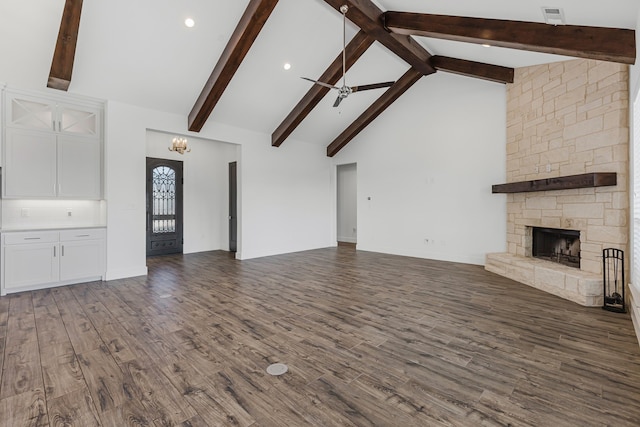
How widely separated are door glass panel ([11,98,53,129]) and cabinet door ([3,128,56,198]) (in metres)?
0.16

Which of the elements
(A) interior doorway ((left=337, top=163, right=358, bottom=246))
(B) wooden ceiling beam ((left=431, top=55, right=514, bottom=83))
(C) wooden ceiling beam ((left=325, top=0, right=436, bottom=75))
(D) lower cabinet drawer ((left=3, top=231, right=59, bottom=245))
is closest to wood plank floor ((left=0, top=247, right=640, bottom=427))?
(D) lower cabinet drawer ((left=3, top=231, right=59, bottom=245))

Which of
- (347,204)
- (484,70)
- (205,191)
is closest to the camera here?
(484,70)

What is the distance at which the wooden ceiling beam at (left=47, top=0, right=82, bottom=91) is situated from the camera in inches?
148

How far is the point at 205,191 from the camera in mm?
8516

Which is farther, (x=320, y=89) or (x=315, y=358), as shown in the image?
(x=320, y=89)

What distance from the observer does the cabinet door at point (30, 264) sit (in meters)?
4.41

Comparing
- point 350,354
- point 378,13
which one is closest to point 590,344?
point 350,354

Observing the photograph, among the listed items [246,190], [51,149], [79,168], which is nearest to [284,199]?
[246,190]

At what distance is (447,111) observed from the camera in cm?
690

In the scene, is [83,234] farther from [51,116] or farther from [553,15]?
[553,15]

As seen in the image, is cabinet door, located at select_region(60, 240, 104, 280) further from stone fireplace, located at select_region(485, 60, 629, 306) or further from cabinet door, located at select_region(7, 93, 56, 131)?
stone fireplace, located at select_region(485, 60, 629, 306)

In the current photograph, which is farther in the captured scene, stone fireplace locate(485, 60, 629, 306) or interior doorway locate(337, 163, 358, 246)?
interior doorway locate(337, 163, 358, 246)

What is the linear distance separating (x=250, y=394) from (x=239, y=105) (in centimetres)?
565

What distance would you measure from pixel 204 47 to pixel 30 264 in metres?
4.27
